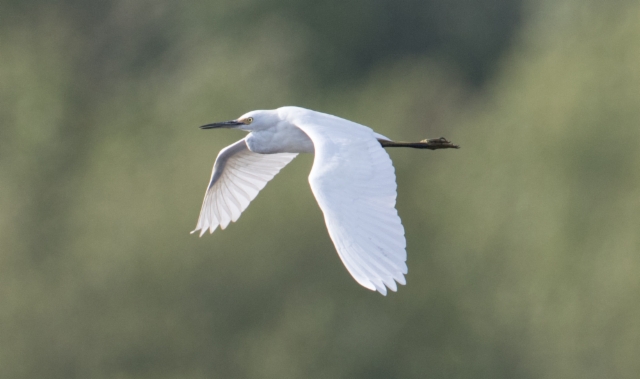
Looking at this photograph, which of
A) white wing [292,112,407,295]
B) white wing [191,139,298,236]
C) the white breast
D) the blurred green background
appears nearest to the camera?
white wing [292,112,407,295]

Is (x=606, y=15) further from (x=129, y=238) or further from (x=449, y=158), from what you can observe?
(x=129, y=238)

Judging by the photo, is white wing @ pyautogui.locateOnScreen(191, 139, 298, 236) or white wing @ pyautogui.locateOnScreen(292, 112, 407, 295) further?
white wing @ pyautogui.locateOnScreen(191, 139, 298, 236)

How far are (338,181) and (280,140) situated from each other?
1.52 m

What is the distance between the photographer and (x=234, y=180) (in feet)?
27.0

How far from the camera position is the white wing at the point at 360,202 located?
5.22 metres

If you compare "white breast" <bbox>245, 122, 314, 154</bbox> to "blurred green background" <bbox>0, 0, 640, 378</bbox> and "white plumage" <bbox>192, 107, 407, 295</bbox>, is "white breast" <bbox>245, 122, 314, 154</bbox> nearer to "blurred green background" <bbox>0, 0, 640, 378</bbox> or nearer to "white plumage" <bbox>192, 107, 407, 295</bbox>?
"white plumage" <bbox>192, 107, 407, 295</bbox>

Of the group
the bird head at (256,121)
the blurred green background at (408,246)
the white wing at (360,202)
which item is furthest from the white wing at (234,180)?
the blurred green background at (408,246)

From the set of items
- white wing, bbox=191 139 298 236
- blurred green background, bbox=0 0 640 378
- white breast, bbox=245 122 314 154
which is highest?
white breast, bbox=245 122 314 154

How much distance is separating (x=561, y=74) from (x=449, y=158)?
2193 millimetres

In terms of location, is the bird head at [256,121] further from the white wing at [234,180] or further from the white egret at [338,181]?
the white wing at [234,180]

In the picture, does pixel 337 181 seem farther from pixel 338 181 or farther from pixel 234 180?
pixel 234 180

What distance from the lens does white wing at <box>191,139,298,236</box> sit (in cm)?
813

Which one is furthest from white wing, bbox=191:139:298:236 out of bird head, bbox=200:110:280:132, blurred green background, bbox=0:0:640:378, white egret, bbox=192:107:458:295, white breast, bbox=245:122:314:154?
blurred green background, bbox=0:0:640:378

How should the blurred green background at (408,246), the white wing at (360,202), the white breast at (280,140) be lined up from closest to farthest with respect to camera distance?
1. the white wing at (360,202)
2. the white breast at (280,140)
3. the blurred green background at (408,246)
